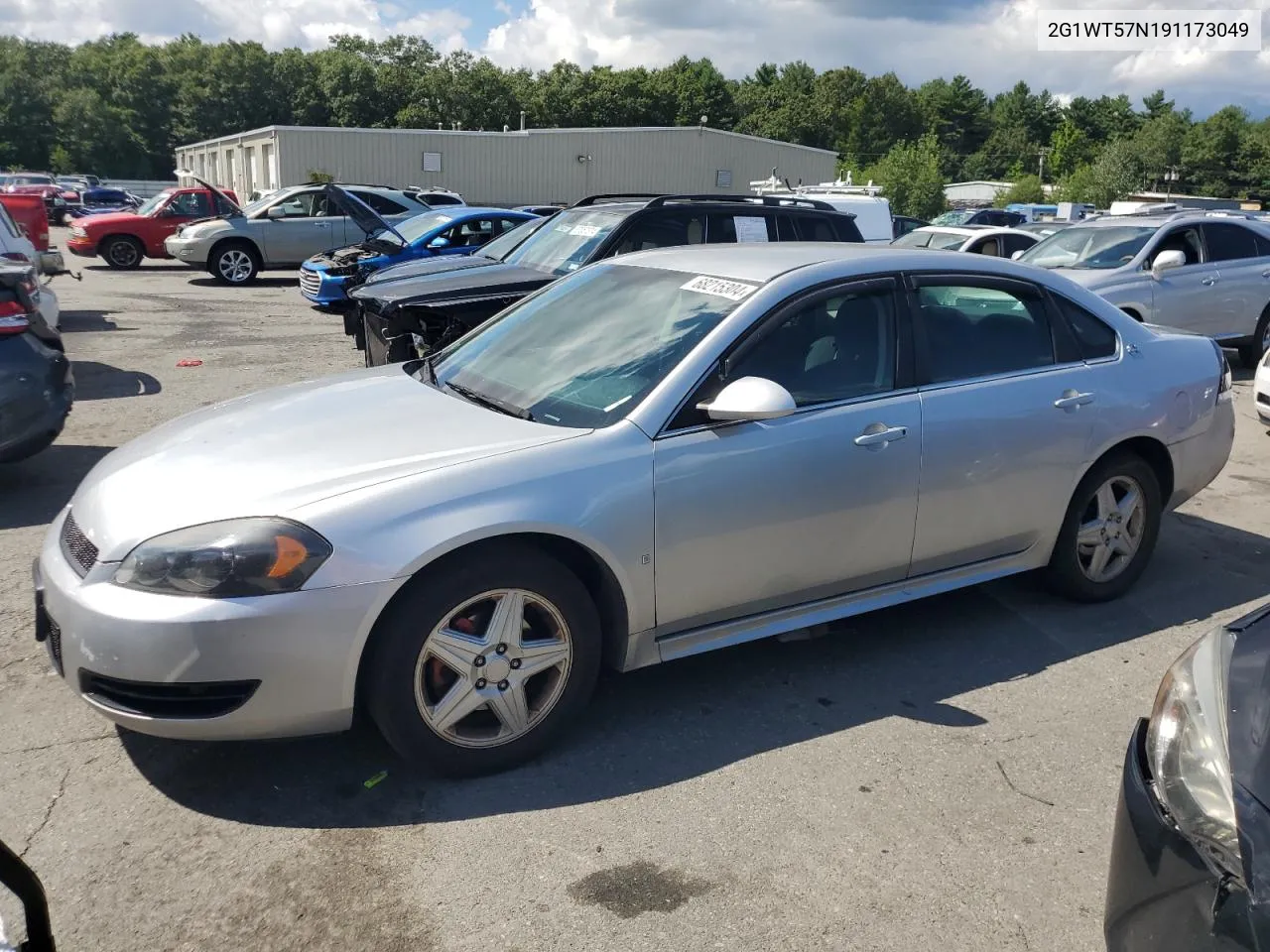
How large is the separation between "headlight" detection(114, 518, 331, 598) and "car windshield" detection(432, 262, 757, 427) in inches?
38.2

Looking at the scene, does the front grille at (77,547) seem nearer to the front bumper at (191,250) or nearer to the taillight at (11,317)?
the taillight at (11,317)

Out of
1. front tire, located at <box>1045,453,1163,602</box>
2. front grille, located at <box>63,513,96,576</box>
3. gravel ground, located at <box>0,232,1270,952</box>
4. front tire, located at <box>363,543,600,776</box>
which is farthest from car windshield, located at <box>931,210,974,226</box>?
front grille, located at <box>63,513,96,576</box>

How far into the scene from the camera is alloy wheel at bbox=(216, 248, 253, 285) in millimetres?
18938

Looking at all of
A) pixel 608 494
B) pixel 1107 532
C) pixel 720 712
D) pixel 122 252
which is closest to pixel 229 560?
pixel 608 494

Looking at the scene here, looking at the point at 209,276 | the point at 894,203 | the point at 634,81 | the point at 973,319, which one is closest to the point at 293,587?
the point at 973,319

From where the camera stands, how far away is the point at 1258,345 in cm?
1137

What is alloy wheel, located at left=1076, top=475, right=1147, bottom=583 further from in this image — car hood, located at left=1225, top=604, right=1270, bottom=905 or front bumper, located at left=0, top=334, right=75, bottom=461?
front bumper, located at left=0, top=334, right=75, bottom=461

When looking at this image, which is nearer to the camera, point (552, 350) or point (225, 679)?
point (225, 679)

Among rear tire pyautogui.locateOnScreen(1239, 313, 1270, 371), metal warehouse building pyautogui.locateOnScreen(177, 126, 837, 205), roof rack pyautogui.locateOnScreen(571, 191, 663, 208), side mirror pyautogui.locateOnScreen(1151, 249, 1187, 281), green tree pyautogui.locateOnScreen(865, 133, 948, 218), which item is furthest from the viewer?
metal warehouse building pyautogui.locateOnScreen(177, 126, 837, 205)

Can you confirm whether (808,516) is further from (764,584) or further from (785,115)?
(785,115)

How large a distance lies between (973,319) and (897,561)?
1.09m

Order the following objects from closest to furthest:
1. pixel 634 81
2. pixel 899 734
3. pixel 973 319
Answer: pixel 899 734, pixel 973 319, pixel 634 81

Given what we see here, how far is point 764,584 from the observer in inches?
145

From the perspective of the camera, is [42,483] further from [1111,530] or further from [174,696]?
[1111,530]
